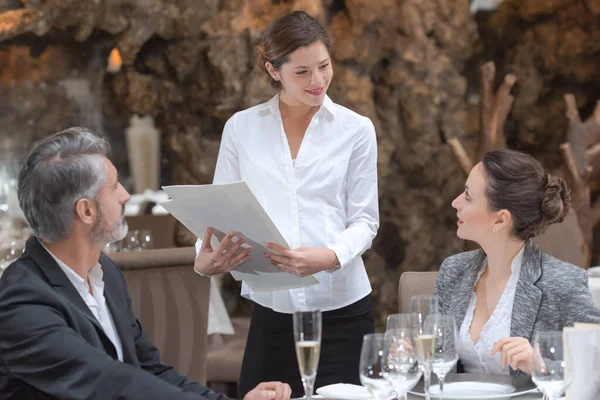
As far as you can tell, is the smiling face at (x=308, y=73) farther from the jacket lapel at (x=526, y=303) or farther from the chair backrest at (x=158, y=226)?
the chair backrest at (x=158, y=226)

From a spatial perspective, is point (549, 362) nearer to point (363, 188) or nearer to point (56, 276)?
point (56, 276)

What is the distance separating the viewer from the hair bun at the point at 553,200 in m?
2.48

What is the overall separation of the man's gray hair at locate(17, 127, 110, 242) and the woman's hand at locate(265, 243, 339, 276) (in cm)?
71

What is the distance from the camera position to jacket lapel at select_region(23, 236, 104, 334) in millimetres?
1820

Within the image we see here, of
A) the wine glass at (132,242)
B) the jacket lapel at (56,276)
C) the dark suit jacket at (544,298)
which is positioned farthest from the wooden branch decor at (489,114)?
the jacket lapel at (56,276)

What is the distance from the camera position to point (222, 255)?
2.49m

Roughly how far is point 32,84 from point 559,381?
4.89 metres

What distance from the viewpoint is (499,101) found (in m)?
5.75

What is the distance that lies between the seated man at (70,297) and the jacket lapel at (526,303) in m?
0.67

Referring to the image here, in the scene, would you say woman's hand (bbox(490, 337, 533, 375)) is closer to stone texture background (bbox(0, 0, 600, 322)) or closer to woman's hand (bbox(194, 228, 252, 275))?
woman's hand (bbox(194, 228, 252, 275))

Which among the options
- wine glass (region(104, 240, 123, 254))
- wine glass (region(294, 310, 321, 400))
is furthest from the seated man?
wine glass (region(104, 240, 123, 254))

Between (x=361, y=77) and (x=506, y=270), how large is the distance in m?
4.20

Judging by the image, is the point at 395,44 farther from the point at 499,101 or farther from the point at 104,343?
the point at 104,343

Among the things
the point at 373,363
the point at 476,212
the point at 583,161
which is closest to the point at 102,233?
the point at 373,363
